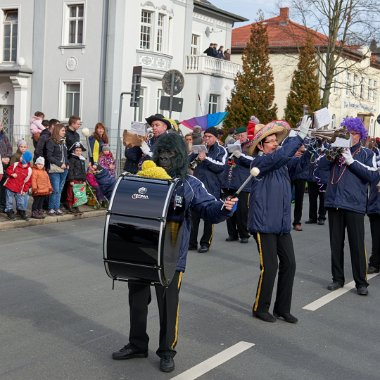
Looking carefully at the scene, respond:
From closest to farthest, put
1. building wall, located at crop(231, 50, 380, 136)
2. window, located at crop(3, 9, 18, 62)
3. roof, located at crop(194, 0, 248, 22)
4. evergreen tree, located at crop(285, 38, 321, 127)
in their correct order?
window, located at crop(3, 9, 18, 62) → roof, located at crop(194, 0, 248, 22) → evergreen tree, located at crop(285, 38, 321, 127) → building wall, located at crop(231, 50, 380, 136)

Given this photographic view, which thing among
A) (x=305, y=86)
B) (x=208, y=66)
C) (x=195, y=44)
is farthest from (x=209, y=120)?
(x=305, y=86)

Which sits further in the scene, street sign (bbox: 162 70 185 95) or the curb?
street sign (bbox: 162 70 185 95)

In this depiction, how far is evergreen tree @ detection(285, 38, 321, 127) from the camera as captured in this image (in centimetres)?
3825

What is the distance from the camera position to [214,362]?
5.46 m

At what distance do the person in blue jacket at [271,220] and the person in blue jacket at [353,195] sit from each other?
4.47ft

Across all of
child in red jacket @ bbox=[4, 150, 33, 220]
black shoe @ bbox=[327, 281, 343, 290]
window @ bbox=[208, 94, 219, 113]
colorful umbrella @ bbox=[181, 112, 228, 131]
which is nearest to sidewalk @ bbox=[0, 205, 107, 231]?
child in red jacket @ bbox=[4, 150, 33, 220]

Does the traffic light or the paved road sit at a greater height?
the traffic light

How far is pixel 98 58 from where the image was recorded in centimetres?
2966

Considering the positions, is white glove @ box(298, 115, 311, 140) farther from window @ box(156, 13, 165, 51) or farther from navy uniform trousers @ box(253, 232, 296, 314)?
window @ box(156, 13, 165, 51)

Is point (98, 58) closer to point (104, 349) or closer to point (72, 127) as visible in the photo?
point (72, 127)

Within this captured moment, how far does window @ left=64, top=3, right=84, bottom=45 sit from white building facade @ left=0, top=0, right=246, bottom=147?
0.14 feet

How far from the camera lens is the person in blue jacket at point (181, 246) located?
508 centimetres

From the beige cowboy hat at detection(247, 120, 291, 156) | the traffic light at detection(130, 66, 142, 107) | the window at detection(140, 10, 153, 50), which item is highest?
the window at detection(140, 10, 153, 50)

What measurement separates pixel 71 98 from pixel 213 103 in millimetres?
8522
